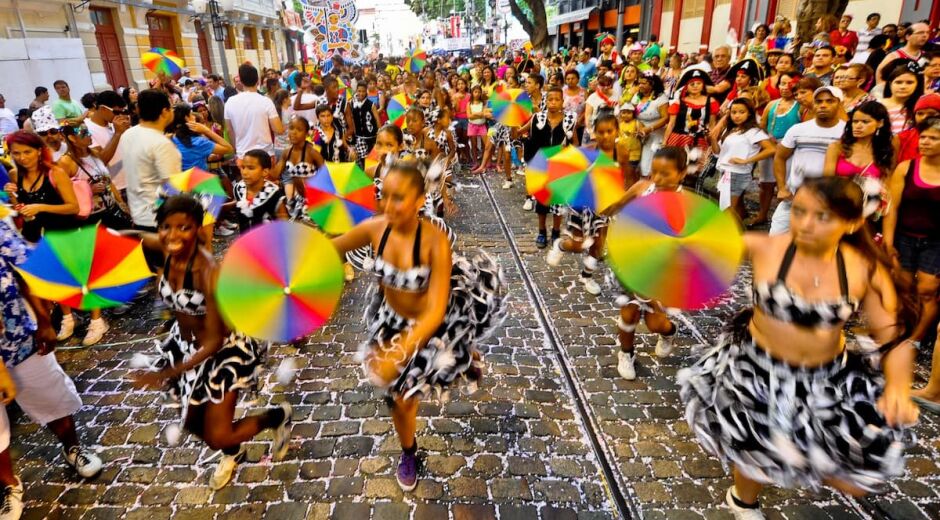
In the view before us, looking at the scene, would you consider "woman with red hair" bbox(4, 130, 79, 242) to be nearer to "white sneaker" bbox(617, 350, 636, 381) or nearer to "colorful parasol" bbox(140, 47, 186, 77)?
"white sneaker" bbox(617, 350, 636, 381)

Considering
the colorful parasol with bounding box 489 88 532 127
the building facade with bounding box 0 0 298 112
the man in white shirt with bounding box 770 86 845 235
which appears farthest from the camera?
the building facade with bounding box 0 0 298 112

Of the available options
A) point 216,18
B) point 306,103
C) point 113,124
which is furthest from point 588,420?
point 216,18

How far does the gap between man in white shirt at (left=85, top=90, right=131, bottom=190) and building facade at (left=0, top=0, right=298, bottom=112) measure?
28.5 feet

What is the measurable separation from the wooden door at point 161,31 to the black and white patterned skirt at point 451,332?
20.9 meters

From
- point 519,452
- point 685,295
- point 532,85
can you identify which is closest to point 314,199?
point 519,452

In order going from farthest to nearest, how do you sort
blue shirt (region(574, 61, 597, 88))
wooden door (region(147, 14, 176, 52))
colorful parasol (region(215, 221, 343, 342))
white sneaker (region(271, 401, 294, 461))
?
Answer: wooden door (region(147, 14, 176, 52)) → blue shirt (region(574, 61, 597, 88)) → white sneaker (region(271, 401, 294, 461)) → colorful parasol (region(215, 221, 343, 342))

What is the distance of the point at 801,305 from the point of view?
2318 mm

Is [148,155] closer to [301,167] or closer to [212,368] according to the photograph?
[301,167]

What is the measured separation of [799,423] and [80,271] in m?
3.45

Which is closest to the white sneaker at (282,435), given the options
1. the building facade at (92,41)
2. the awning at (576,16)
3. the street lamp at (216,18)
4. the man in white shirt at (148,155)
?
the man in white shirt at (148,155)

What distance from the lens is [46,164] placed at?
→ 4.39 metres

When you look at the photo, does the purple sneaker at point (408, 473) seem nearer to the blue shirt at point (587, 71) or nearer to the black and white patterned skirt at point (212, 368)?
the black and white patterned skirt at point (212, 368)

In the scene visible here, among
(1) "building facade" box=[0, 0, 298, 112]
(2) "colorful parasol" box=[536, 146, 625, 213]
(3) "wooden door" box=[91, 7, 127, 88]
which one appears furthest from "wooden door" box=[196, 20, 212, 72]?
(2) "colorful parasol" box=[536, 146, 625, 213]

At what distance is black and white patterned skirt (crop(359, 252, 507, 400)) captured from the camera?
9.52 feet
